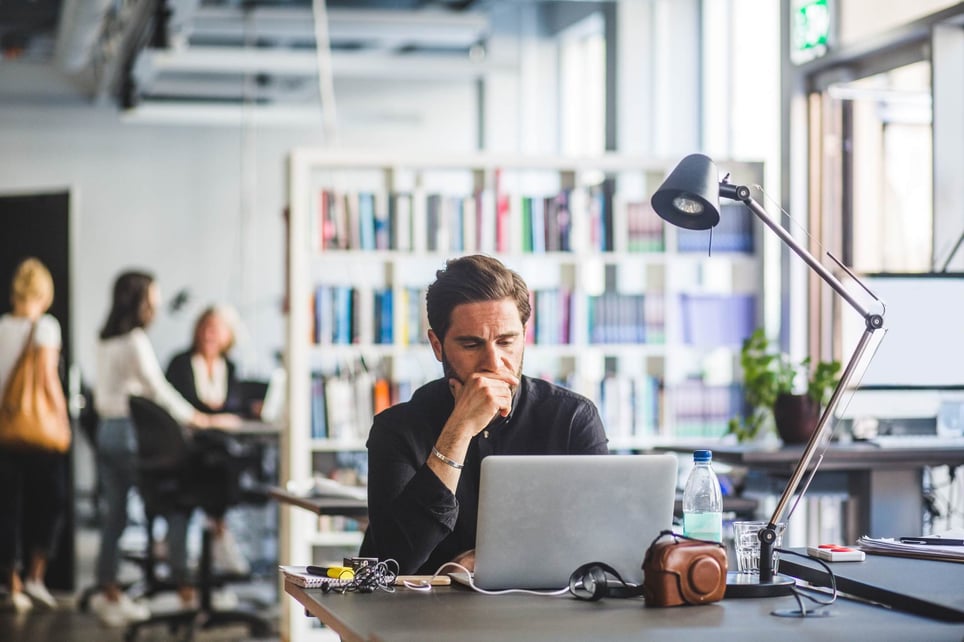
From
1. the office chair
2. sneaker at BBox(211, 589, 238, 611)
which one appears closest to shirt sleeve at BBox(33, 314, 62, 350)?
the office chair

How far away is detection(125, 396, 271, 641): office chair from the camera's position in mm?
6023

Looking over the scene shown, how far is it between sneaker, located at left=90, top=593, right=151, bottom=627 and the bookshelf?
4.20 ft

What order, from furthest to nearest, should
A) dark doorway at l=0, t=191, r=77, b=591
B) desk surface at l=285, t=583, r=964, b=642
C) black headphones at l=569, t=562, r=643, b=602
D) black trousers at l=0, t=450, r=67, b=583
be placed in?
dark doorway at l=0, t=191, r=77, b=591, black trousers at l=0, t=450, r=67, b=583, black headphones at l=569, t=562, r=643, b=602, desk surface at l=285, t=583, r=964, b=642

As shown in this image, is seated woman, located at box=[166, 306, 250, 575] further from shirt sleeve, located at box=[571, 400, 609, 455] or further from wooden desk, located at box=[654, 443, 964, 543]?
shirt sleeve, located at box=[571, 400, 609, 455]

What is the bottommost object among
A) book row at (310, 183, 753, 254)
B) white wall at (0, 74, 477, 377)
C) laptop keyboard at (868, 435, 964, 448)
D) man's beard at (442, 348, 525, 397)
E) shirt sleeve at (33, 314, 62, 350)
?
laptop keyboard at (868, 435, 964, 448)

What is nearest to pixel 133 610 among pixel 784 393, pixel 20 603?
pixel 20 603

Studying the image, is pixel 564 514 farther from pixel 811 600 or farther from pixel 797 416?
pixel 797 416

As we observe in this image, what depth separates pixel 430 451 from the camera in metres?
2.75

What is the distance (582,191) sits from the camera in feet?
19.6

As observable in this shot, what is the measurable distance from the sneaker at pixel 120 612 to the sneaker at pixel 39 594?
0.31 m

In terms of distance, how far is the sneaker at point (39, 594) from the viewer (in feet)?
22.5

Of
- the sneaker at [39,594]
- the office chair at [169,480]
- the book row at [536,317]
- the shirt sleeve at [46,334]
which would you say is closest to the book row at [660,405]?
the book row at [536,317]

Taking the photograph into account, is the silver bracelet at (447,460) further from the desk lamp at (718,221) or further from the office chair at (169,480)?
the office chair at (169,480)

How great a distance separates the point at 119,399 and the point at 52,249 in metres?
1.35
